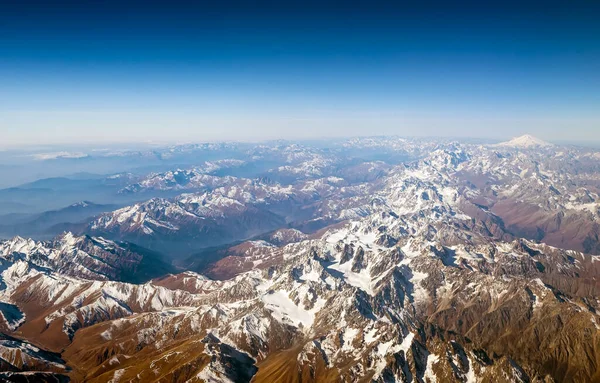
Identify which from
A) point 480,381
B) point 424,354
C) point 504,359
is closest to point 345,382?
point 424,354

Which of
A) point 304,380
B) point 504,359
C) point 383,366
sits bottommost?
point 304,380

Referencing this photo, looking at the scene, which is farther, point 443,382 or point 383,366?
point 383,366

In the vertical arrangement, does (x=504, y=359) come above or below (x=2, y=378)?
above

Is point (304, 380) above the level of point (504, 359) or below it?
below

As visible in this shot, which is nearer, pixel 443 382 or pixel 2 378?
pixel 443 382

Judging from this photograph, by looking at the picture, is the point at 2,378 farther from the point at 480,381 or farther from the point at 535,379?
the point at 535,379

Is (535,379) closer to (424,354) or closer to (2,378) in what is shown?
(424,354)

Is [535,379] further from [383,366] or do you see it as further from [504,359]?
[383,366]

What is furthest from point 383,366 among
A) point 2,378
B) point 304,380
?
point 2,378

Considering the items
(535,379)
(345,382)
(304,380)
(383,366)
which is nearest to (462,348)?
(535,379)
